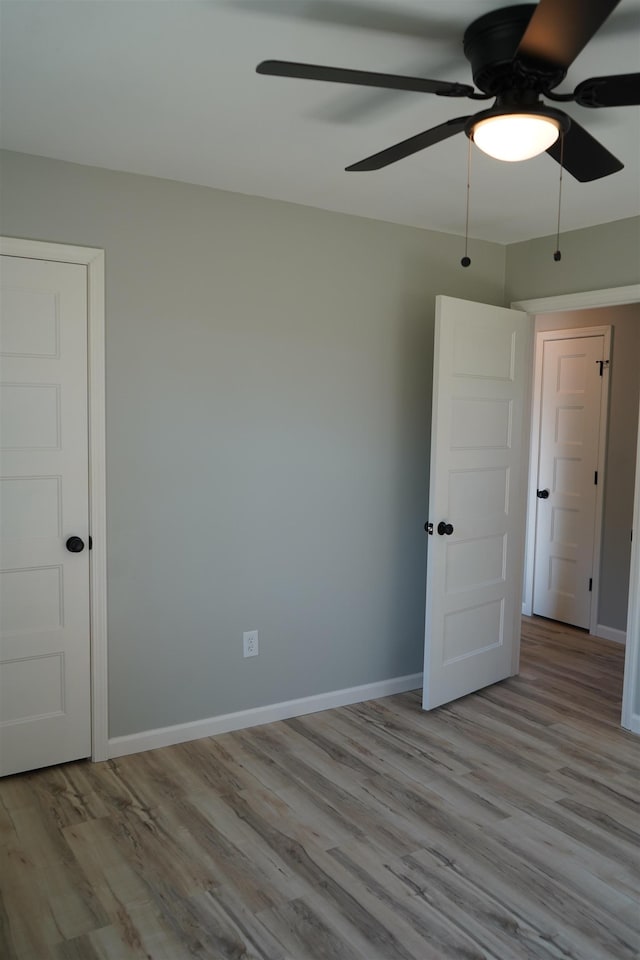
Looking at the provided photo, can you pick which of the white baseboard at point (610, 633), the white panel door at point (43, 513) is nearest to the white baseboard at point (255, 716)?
the white panel door at point (43, 513)

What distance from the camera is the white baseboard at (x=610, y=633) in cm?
504

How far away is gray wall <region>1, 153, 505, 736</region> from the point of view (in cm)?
311

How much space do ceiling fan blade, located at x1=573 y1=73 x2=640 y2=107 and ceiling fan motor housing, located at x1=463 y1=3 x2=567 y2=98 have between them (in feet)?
0.23

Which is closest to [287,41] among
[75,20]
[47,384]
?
[75,20]

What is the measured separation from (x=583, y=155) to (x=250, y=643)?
2.48 metres

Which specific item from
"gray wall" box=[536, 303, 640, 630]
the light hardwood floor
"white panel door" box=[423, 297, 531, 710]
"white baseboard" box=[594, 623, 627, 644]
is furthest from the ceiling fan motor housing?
"white baseboard" box=[594, 623, 627, 644]

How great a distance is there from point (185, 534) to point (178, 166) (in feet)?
5.05

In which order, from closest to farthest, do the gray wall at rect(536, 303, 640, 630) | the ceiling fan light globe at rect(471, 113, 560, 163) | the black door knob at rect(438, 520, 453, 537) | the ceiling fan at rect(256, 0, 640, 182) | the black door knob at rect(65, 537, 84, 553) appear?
the ceiling fan at rect(256, 0, 640, 182)
the ceiling fan light globe at rect(471, 113, 560, 163)
the black door knob at rect(65, 537, 84, 553)
the black door knob at rect(438, 520, 453, 537)
the gray wall at rect(536, 303, 640, 630)

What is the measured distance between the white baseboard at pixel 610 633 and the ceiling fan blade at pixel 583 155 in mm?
3641

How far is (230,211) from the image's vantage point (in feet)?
10.8

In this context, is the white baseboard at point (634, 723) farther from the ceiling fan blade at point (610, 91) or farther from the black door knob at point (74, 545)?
the ceiling fan blade at point (610, 91)

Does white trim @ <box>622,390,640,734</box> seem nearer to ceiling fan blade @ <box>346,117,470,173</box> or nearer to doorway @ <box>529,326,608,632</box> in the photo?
doorway @ <box>529,326,608,632</box>

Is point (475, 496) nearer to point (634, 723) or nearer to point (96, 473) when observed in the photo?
point (634, 723)

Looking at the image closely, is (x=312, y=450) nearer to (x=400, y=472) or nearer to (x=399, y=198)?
(x=400, y=472)
